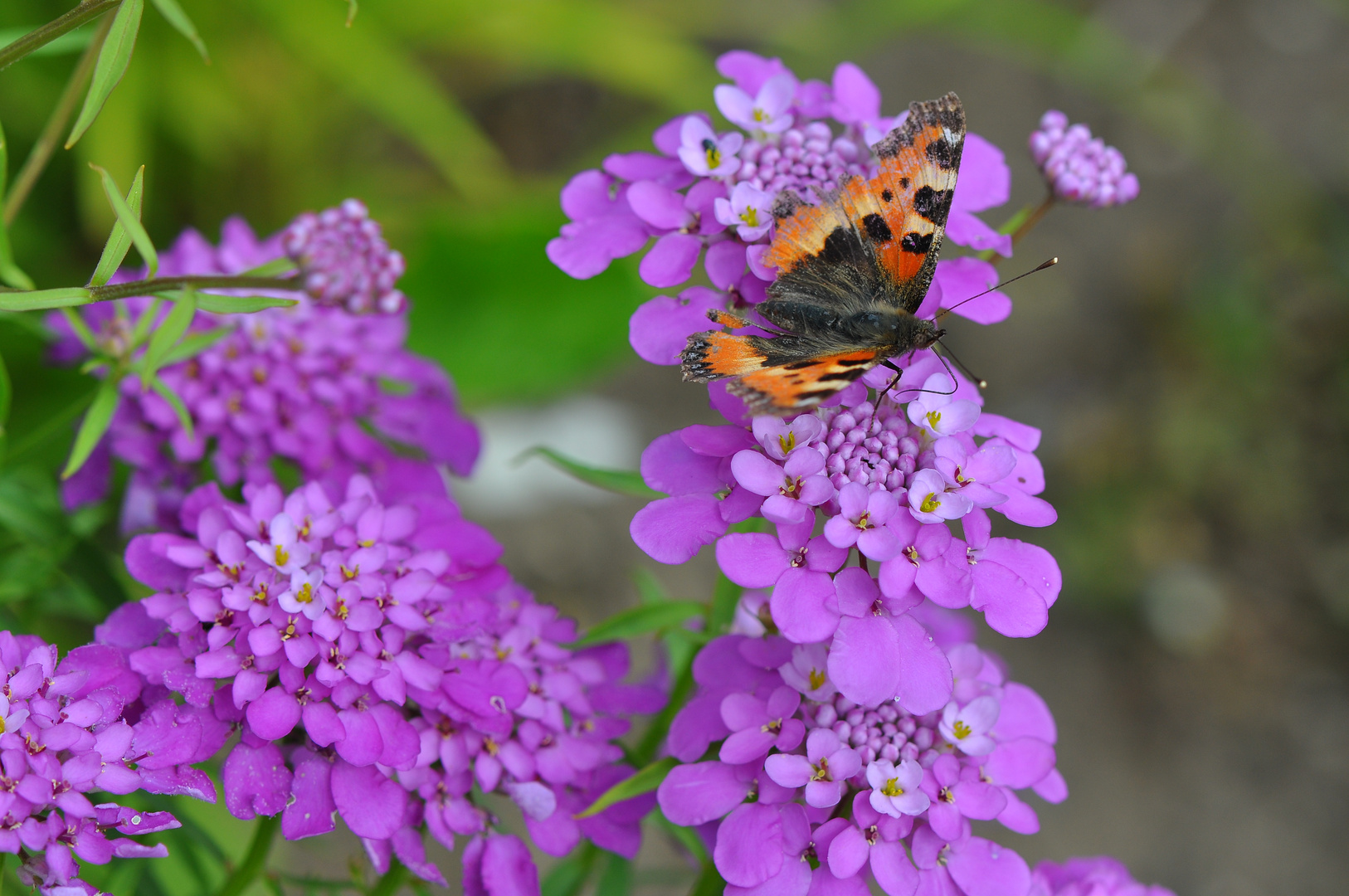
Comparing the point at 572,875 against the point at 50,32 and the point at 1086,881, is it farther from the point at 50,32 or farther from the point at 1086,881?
the point at 50,32

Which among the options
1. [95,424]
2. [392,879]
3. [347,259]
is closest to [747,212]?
[347,259]

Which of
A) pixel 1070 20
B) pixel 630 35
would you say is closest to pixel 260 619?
pixel 630 35

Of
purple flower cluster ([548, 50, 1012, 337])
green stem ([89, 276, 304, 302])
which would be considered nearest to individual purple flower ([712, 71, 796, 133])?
purple flower cluster ([548, 50, 1012, 337])

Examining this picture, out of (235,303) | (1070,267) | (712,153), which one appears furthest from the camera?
(1070,267)

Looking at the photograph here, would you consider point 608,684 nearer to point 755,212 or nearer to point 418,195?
point 755,212

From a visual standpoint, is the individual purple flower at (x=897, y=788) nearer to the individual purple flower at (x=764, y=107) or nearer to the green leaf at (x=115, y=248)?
the individual purple flower at (x=764, y=107)

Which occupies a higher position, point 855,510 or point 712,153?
point 712,153

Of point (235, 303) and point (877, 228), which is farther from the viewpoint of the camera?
point (877, 228)
